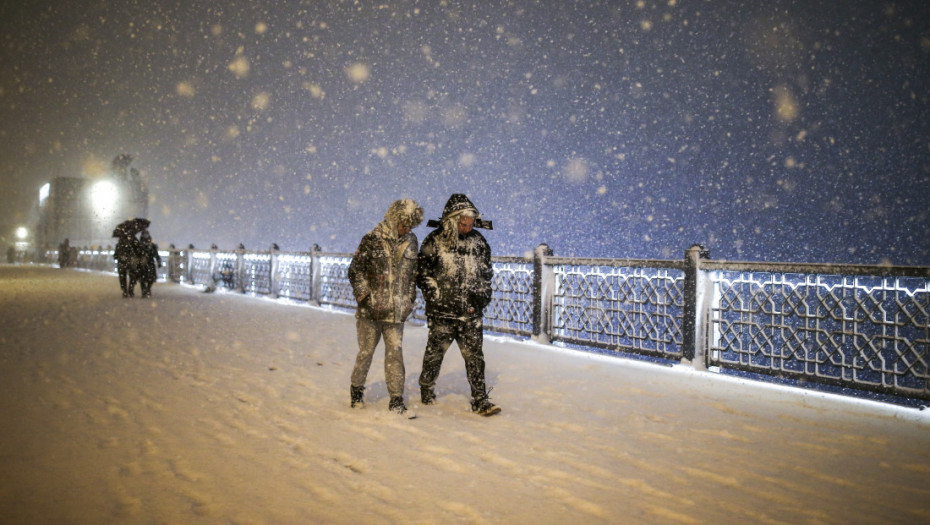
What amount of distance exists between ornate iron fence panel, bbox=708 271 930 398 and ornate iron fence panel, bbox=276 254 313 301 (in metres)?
11.1

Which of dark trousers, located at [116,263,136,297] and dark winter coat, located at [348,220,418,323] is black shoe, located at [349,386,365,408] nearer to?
dark winter coat, located at [348,220,418,323]

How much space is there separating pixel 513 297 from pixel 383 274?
541 centimetres

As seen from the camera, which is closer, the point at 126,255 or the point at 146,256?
the point at 126,255

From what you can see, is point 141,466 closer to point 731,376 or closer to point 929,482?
point 929,482

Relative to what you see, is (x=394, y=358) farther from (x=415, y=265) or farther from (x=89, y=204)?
(x=89, y=204)

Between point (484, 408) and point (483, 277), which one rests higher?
point (483, 277)

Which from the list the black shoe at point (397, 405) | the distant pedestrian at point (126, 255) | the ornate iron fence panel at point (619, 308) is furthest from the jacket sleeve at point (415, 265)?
the distant pedestrian at point (126, 255)

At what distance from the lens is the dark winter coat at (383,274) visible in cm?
455

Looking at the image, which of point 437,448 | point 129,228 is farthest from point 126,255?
point 437,448

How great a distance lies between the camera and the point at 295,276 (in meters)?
16.1

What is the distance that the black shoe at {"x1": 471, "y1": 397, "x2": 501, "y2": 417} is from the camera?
4.66 metres

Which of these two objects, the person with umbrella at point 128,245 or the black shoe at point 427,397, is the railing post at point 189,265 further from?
the black shoe at point 427,397

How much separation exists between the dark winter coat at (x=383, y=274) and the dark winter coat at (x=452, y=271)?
170 millimetres

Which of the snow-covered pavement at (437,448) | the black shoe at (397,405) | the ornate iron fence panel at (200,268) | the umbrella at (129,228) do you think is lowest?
the snow-covered pavement at (437,448)
